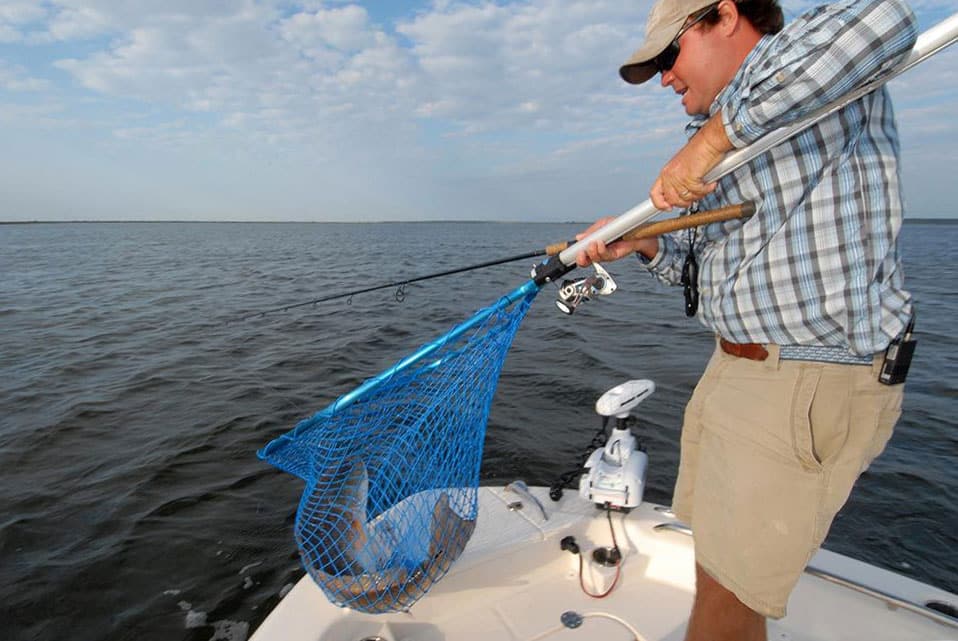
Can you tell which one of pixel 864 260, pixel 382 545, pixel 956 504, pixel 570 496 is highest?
pixel 864 260

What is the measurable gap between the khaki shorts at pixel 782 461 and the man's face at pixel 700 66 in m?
0.85

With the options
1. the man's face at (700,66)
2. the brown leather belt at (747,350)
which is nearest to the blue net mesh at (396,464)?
the brown leather belt at (747,350)

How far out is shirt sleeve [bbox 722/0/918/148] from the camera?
1.21 meters

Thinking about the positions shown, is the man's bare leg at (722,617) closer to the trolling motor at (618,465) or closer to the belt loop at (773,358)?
the belt loop at (773,358)

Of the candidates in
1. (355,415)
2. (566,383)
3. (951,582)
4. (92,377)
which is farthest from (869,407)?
(92,377)

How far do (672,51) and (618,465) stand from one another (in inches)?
93.2

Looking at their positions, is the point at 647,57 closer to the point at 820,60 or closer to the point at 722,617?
the point at 820,60

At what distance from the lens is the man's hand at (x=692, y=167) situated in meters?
1.48

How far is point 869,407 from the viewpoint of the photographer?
1.63 metres

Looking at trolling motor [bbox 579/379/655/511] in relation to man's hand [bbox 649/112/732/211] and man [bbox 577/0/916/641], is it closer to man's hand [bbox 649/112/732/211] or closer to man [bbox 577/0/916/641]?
man [bbox 577/0/916/641]

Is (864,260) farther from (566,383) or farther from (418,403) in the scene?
(566,383)

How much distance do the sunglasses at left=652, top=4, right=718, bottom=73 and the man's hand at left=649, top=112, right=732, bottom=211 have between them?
38cm

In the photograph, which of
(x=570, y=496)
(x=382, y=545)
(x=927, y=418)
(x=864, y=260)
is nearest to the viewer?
(x=864, y=260)

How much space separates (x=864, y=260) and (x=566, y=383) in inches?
280
